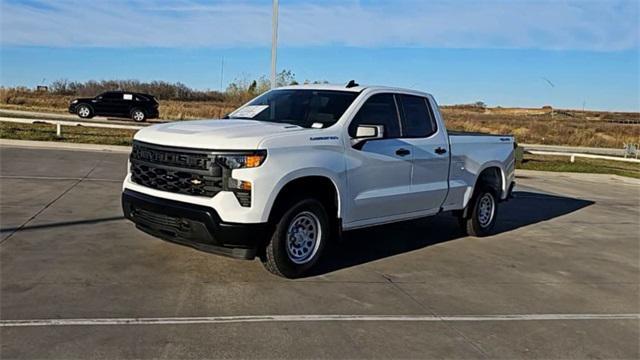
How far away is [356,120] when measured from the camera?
671 cm

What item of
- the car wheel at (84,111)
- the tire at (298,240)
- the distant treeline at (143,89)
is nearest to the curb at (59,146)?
the tire at (298,240)

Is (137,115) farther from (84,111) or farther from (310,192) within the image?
(310,192)

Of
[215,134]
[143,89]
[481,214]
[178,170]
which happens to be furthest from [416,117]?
[143,89]

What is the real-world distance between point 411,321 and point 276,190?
1699 millimetres

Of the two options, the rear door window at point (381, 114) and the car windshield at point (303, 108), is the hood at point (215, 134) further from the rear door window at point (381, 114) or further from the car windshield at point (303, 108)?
the rear door window at point (381, 114)

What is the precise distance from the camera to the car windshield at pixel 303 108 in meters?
6.70

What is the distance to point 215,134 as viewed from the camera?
570cm

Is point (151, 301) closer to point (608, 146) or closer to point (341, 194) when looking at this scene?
point (341, 194)

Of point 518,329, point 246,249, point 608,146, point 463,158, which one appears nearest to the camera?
point 518,329

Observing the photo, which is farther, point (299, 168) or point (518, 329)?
point (299, 168)

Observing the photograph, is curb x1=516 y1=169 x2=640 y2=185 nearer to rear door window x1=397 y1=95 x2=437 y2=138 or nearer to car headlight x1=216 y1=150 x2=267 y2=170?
rear door window x1=397 y1=95 x2=437 y2=138

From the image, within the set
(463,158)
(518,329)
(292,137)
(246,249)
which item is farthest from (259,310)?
(463,158)

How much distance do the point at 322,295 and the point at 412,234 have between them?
3.52 m

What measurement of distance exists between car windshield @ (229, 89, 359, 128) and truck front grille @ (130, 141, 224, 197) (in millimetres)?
1373
